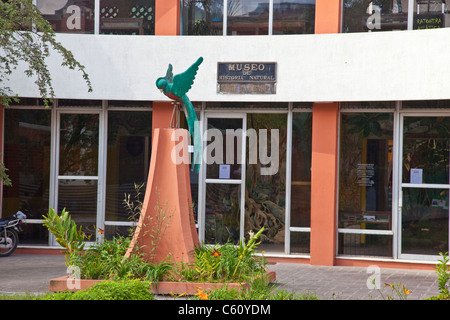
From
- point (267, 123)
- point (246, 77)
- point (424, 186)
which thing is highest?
point (246, 77)

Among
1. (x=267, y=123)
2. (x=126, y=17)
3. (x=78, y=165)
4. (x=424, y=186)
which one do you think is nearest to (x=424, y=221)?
(x=424, y=186)

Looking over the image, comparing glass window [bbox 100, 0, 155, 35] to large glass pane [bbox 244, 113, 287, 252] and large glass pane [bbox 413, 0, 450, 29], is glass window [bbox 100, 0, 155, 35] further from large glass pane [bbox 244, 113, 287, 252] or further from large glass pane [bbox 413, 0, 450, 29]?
large glass pane [bbox 413, 0, 450, 29]

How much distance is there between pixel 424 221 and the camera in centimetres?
1115

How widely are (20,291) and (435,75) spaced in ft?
24.4

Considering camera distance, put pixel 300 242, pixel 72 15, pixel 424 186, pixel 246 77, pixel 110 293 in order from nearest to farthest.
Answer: pixel 110 293, pixel 424 186, pixel 246 77, pixel 300 242, pixel 72 15

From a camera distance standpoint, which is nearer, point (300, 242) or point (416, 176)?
point (416, 176)

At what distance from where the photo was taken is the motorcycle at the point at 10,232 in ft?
38.5

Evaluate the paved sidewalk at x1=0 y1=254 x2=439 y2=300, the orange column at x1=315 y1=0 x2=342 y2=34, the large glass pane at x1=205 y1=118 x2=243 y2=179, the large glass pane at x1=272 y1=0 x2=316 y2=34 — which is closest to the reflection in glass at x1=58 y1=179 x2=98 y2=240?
the paved sidewalk at x1=0 y1=254 x2=439 y2=300

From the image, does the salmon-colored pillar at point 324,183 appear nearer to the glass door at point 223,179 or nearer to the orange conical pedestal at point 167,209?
the glass door at point 223,179

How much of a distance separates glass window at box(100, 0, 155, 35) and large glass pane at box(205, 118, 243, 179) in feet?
7.63

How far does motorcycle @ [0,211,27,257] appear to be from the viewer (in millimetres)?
11750

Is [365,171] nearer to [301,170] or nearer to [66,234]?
[301,170]

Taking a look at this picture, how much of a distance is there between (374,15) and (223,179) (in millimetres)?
4164
